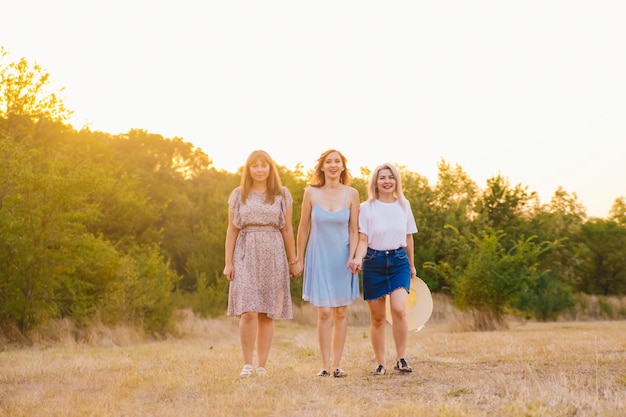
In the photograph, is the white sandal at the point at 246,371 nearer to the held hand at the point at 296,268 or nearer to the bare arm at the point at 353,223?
the held hand at the point at 296,268

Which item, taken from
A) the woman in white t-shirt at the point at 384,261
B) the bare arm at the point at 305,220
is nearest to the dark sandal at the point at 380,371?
the woman in white t-shirt at the point at 384,261

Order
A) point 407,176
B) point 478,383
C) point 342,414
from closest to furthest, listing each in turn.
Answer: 1. point 342,414
2. point 478,383
3. point 407,176

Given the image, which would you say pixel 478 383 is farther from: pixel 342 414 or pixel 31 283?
pixel 31 283

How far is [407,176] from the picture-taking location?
137 ft

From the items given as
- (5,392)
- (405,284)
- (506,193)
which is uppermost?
(506,193)

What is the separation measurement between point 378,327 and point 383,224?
110cm

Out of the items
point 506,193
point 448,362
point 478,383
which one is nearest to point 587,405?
point 478,383

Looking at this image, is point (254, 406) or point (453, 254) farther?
point (453, 254)

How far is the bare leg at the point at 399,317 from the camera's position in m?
8.02

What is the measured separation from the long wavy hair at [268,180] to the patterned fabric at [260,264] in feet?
0.23

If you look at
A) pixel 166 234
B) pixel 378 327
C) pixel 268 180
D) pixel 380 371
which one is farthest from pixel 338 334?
pixel 166 234

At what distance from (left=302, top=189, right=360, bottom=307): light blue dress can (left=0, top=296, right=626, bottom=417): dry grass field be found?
0.84 metres

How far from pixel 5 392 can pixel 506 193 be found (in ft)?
95.3

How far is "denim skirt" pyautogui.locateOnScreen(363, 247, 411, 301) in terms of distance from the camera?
803cm
